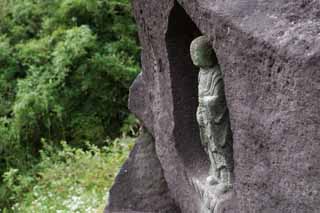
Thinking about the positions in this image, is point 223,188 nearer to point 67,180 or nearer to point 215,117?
point 215,117

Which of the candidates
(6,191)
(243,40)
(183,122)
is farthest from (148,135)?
(6,191)

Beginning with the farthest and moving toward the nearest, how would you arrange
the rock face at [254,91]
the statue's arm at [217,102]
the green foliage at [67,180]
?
the green foliage at [67,180], the statue's arm at [217,102], the rock face at [254,91]

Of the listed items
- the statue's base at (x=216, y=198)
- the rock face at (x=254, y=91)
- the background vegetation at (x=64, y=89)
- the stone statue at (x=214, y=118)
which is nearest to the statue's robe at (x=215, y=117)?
the stone statue at (x=214, y=118)

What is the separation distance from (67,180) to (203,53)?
4055mm

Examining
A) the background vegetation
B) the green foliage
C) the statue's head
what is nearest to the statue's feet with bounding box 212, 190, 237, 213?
the statue's head

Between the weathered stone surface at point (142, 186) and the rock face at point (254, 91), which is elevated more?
the rock face at point (254, 91)

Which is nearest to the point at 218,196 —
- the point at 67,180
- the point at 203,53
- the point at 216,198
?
the point at 216,198

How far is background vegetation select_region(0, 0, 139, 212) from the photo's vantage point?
7.87 metres

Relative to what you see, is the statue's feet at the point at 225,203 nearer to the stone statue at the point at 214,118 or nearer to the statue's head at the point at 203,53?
the stone statue at the point at 214,118

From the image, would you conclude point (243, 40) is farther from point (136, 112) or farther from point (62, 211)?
point (62, 211)

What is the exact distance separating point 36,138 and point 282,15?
6154 millimetres

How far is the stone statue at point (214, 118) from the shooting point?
3066mm

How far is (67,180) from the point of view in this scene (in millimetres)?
6844

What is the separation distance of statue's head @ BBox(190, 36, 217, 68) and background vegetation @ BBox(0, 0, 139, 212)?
4.29 metres
